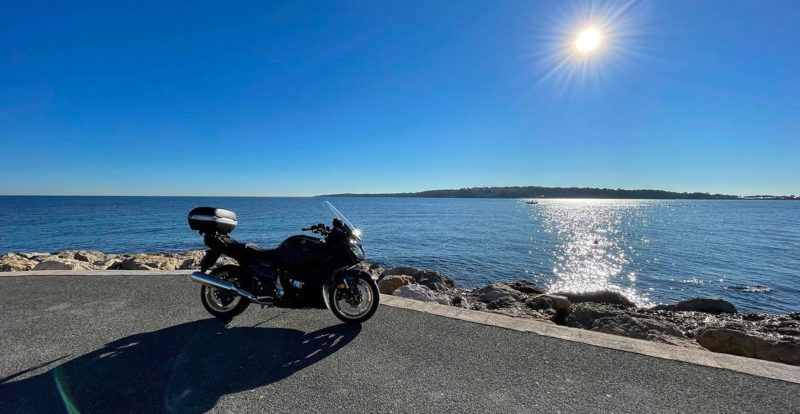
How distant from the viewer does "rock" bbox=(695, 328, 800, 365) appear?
4.22 metres

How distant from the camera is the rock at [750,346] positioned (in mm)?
4223

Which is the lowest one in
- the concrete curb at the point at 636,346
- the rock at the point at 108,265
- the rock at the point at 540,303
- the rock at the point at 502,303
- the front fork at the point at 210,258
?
the rock at the point at 502,303

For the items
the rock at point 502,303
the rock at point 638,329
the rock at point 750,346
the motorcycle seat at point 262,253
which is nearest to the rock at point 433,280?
the rock at point 502,303

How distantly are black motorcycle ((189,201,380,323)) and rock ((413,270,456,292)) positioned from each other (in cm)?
697

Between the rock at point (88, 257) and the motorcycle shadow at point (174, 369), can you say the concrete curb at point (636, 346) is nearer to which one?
the motorcycle shadow at point (174, 369)

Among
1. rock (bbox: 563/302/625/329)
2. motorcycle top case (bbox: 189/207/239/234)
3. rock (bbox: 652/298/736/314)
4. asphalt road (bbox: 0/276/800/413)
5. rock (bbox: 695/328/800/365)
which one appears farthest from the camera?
rock (bbox: 652/298/736/314)

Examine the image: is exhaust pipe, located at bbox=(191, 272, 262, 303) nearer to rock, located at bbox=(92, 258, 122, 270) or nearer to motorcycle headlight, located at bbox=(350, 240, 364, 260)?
motorcycle headlight, located at bbox=(350, 240, 364, 260)

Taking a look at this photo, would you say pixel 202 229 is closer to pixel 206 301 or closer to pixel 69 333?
pixel 206 301

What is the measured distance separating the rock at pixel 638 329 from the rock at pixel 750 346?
347 millimetres

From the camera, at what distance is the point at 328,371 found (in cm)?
329

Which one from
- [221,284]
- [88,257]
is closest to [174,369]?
[221,284]

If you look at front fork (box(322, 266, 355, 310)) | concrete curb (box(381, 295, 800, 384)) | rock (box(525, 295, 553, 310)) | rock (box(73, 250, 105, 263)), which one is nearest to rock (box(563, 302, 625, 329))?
concrete curb (box(381, 295, 800, 384))

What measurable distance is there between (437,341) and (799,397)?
9.93ft

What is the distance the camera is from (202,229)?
4.59 m
